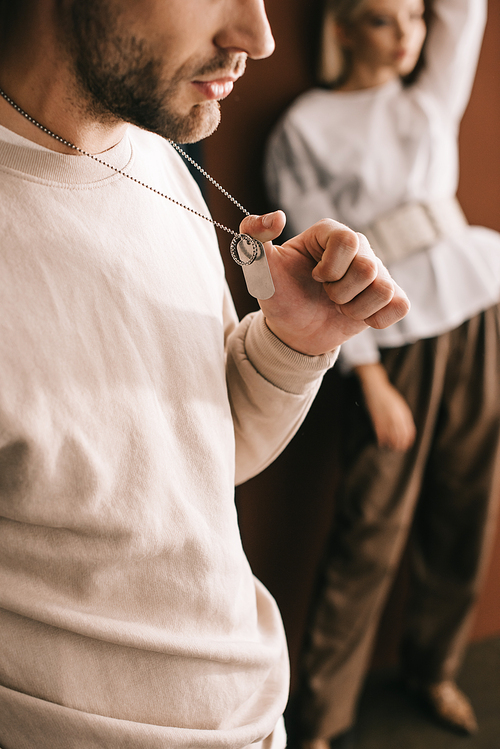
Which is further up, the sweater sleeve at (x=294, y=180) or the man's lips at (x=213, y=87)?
the man's lips at (x=213, y=87)

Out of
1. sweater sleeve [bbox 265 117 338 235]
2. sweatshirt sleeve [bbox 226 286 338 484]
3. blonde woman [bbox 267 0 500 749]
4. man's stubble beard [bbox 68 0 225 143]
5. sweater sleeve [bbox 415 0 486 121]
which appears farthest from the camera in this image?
sweater sleeve [bbox 415 0 486 121]

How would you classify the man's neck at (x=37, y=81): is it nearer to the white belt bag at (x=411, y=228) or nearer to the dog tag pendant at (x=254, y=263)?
the dog tag pendant at (x=254, y=263)

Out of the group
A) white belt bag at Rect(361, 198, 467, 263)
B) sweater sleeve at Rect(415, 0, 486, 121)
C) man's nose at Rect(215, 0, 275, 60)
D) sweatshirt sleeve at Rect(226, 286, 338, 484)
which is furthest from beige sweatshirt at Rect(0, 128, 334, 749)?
sweater sleeve at Rect(415, 0, 486, 121)

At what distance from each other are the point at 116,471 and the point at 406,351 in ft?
2.24

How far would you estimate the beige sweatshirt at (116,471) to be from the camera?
43 cm

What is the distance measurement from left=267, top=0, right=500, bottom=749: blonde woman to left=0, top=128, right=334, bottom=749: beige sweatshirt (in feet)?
0.85

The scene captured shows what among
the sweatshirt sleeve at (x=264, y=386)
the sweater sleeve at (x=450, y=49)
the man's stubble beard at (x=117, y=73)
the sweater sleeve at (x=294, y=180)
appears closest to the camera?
the man's stubble beard at (x=117, y=73)

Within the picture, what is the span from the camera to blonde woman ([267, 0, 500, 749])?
2.72 ft

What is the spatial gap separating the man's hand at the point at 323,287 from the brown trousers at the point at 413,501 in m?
0.39

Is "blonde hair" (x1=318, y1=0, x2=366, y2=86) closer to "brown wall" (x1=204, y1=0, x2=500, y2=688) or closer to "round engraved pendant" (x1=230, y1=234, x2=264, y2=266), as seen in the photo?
"brown wall" (x1=204, y1=0, x2=500, y2=688)

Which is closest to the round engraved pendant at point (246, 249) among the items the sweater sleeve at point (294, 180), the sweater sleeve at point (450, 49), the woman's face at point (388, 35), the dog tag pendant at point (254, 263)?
the dog tag pendant at point (254, 263)

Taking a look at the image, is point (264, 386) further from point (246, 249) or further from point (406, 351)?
point (406, 351)

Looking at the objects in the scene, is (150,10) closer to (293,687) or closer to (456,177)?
(456,177)

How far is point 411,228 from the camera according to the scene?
917mm
